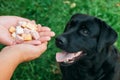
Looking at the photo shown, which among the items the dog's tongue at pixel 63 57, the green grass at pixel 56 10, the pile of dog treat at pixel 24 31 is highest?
the pile of dog treat at pixel 24 31

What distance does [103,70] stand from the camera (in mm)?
4191

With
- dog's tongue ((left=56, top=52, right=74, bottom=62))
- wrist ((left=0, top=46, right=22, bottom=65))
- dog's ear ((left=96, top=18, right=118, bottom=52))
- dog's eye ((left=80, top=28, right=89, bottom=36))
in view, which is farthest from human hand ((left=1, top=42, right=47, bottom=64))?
dog's ear ((left=96, top=18, right=118, bottom=52))

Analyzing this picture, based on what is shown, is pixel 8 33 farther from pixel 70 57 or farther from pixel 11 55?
pixel 70 57

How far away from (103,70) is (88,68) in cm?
14

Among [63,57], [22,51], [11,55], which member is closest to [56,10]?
[63,57]

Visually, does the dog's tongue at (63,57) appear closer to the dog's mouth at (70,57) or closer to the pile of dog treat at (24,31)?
the dog's mouth at (70,57)

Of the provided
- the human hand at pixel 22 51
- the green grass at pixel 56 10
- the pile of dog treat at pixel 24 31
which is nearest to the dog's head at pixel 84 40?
the human hand at pixel 22 51

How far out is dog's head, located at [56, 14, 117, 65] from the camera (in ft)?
13.0

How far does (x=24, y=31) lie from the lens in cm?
439

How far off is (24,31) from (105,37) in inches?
33.9

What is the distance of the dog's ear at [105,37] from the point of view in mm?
3957

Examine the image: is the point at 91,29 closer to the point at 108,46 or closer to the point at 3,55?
the point at 108,46

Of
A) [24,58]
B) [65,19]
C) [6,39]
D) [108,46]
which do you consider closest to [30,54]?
[24,58]

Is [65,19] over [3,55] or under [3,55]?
under
